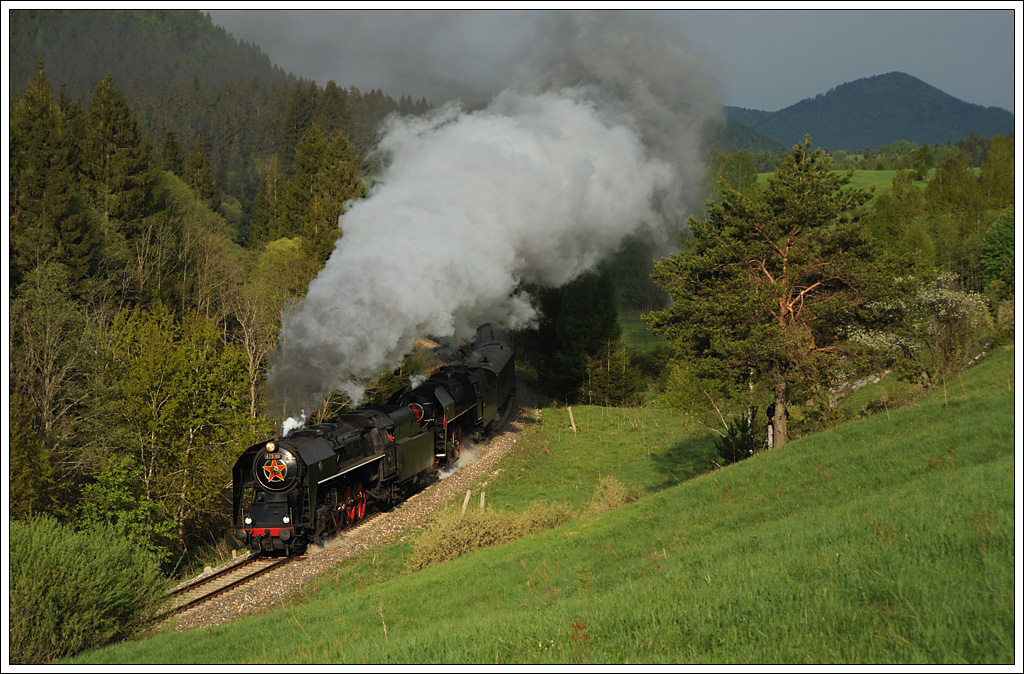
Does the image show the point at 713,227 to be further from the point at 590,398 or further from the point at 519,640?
the point at 590,398

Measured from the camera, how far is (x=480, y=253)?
2461 cm

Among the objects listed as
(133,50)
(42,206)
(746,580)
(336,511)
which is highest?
(133,50)

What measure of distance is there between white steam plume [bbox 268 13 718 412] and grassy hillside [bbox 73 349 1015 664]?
525 centimetres

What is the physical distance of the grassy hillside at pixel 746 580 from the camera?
20.1 feet

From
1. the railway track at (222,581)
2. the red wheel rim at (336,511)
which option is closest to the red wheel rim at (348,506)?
the red wheel rim at (336,511)

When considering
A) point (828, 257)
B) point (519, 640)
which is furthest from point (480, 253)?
point (519, 640)

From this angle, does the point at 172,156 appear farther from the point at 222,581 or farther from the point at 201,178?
the point at 222,581

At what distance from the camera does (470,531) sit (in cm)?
1778

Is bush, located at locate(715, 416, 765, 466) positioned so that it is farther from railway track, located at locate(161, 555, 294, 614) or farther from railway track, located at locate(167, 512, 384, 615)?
railway track, located at locate(161, 555, 294, 614)

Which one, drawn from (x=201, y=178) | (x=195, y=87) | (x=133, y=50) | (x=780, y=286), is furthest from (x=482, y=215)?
(x=133, y=50)

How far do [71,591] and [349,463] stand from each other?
698cm

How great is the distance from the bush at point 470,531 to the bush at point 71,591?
5.82 metres

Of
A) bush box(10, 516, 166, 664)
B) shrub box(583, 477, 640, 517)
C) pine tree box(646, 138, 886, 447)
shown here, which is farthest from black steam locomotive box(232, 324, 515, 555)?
pine tree box(646, 138, 886, 447)

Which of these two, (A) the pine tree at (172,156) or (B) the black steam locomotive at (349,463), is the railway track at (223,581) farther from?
A: (A) the pine tree at (172,156)
